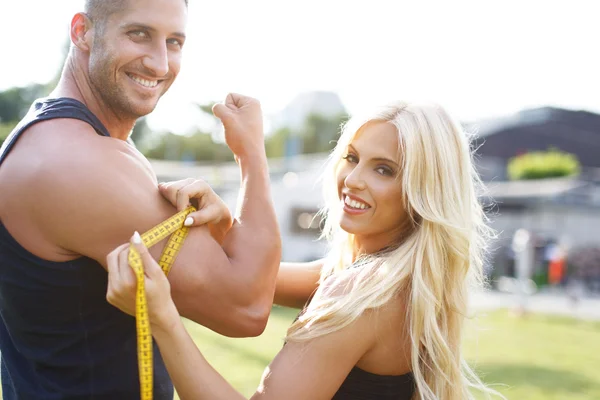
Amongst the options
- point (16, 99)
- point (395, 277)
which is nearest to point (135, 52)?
point (395, 277)

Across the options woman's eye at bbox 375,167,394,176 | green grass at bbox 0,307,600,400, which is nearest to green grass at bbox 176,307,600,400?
green grass at bbox 0,307,600,400

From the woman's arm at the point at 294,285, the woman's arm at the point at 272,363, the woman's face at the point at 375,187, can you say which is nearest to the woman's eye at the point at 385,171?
the woman's face at the point at 375,187

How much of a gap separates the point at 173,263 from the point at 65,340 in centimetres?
47

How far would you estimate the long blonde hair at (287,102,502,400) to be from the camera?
8.59 ft

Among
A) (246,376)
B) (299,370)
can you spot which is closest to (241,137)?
(299,370)

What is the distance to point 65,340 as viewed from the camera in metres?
2.18

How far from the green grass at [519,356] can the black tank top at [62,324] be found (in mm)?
4920

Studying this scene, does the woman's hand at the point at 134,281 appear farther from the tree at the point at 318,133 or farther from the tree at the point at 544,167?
the tree at the point at 318,133

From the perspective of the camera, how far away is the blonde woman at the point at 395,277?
246 centimetres

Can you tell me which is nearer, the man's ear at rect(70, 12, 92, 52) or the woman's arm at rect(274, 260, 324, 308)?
the man's ear at rect(70, 12, 92, 52)

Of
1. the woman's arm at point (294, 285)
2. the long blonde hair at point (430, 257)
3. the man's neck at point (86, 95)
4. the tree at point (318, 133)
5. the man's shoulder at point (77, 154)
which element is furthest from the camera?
the tree at point (318, 133)

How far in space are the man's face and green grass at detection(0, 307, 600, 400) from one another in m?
5.15

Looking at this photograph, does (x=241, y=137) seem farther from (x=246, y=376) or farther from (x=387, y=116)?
(x=246, y=376)

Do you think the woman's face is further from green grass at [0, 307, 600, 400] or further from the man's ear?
green grass at [0, 307, 600, 400]
